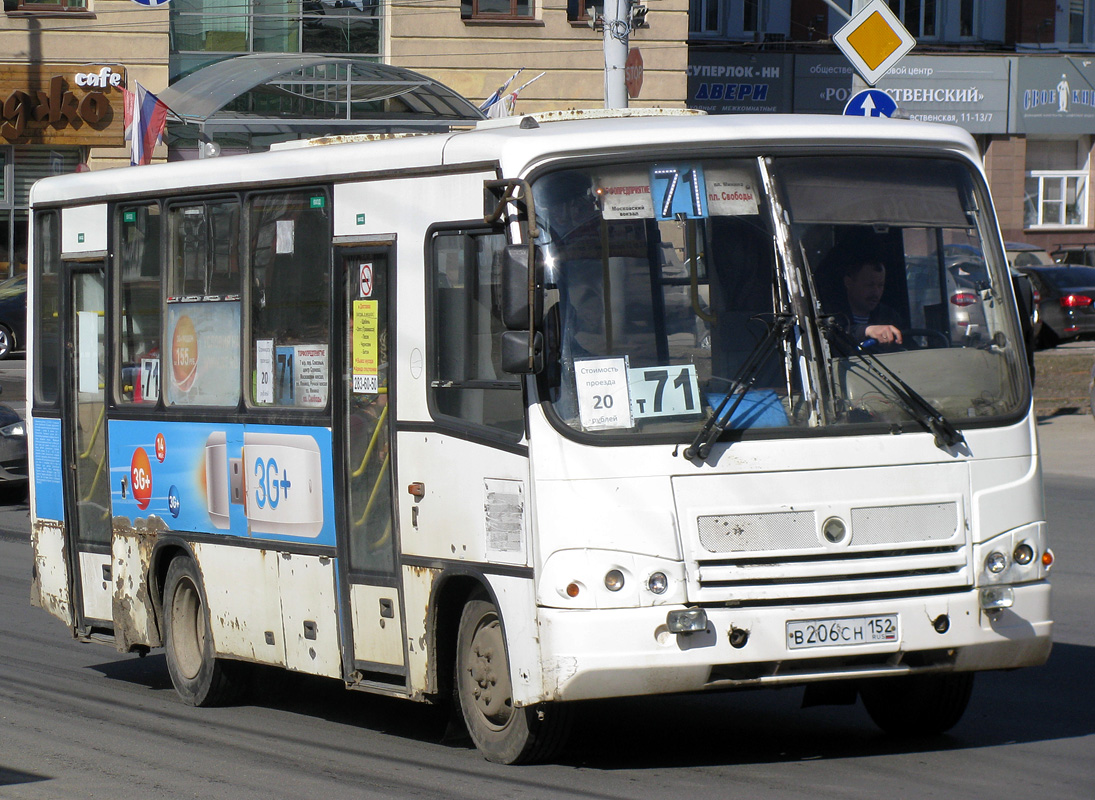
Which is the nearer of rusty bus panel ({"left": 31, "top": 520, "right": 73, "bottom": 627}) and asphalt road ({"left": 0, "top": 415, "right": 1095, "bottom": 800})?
asphalt road ({"left": 0, "top": 415, "right": 1095, "bottom": 800})

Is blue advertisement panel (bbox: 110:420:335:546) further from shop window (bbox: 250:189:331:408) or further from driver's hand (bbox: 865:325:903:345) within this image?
driver's hand (bbox: 865:325:903:345)

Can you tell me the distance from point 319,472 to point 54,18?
87.3 feet

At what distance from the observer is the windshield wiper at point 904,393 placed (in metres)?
6.83

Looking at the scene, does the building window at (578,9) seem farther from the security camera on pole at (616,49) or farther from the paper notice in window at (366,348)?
the paper notice in window at (366,348)

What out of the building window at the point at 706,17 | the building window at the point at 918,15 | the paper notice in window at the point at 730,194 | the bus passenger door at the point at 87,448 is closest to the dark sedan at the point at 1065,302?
the building window at the point at 706,17

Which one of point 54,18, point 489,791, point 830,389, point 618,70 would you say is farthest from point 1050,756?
point 54,18

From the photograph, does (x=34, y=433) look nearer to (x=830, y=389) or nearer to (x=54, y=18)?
(x=830, y=389)

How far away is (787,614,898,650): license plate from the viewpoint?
6.55m

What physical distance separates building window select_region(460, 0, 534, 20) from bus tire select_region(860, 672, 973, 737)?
27.0 meters

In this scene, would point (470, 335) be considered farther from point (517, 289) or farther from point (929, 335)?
point (929, 335)

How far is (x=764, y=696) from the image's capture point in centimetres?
883

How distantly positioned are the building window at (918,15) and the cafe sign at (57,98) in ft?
71.1

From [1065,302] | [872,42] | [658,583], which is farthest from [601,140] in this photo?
[1065,302]

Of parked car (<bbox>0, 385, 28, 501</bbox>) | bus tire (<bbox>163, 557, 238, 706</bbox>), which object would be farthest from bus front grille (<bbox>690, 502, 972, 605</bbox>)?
parked car (<bbox>0, 385, 28, 501</bbox>)
